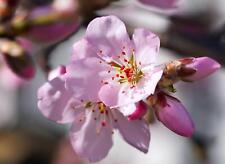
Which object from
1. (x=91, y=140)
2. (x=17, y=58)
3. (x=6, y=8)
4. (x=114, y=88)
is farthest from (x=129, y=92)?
(x=6, y=8)

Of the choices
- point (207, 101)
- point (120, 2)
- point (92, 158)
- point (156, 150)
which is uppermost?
point (120, 2)

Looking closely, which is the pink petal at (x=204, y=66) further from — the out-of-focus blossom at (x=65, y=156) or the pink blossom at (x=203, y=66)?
the out-of-focus blossom at (x=65, y=156)

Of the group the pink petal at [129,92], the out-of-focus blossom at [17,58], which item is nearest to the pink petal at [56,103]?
the pink petal at [129,92]

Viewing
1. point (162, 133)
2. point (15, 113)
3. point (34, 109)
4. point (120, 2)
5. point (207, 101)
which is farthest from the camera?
point (15, 113)

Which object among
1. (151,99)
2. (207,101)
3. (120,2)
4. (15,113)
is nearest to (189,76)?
(151,99)

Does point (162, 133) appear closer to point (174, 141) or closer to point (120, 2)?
point (174, 141)

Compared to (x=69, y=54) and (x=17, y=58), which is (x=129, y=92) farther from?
(x=17, y=58)

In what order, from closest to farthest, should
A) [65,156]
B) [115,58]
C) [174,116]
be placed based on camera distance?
1. [174,116]
2. [115,58]
3. [65,156]
